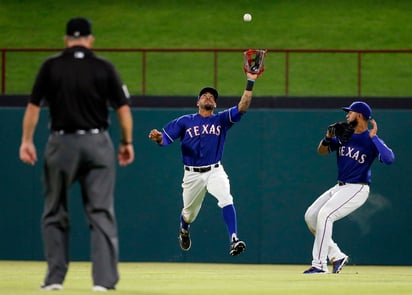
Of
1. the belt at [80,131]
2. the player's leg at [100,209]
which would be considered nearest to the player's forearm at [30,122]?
the belt at [80,131]

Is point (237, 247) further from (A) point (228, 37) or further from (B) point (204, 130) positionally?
(A) point (228, 37)

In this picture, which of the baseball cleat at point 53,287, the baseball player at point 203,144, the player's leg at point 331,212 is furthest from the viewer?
the baseball player at point 203,144

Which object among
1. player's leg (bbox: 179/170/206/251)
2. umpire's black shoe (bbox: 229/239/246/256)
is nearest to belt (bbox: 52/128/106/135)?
umpire's black shoe (bbox: 229/239/246/256)

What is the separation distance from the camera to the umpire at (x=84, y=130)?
8.12 m

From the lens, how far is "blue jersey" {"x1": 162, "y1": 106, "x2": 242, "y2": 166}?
14.4 m

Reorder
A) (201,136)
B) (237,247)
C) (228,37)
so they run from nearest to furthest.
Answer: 1. (237,247)
2. (201,136)
3. (228,37)

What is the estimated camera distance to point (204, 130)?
1443 cm

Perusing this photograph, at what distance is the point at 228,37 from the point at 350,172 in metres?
16.3

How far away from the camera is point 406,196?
657 inches

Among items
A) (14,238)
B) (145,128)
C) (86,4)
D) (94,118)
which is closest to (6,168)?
(14,238)

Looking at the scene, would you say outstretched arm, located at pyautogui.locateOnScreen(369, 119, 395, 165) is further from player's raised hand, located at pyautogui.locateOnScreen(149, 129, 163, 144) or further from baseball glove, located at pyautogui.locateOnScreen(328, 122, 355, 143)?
player's raised hand, located at pyautogui.locateOnScreen(149, 129, 163, 144)

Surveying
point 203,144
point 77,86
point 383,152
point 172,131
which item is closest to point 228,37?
point 172,131

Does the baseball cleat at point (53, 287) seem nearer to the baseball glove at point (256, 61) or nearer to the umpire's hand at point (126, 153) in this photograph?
the umpire's hand at point (126, 153)

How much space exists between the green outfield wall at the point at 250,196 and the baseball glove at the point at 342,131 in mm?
2834
